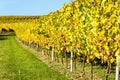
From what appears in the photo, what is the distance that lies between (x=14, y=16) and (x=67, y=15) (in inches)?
5631

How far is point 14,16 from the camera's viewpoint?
16400 centimetres

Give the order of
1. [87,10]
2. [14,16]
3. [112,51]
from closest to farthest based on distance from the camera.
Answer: [112,51], [87,10], [14,16]

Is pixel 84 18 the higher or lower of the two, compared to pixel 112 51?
higher

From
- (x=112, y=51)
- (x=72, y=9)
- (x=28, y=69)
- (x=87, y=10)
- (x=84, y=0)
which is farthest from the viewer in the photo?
(x=28, y=69)

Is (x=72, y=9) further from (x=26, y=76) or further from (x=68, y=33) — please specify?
(x=26, y=76)

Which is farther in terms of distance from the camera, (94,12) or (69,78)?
(69,78)

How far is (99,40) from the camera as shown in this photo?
594 inches

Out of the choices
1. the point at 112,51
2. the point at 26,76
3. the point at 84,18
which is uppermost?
the point at 84,18

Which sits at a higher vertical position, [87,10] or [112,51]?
[87,10]

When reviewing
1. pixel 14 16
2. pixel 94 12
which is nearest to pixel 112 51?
pixel 94 12

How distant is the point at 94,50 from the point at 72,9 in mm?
6871

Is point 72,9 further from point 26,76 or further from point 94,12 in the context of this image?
point 94,12

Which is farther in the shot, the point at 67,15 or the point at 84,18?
the point at 67,15

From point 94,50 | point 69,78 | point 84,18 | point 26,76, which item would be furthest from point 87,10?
point 26,76
